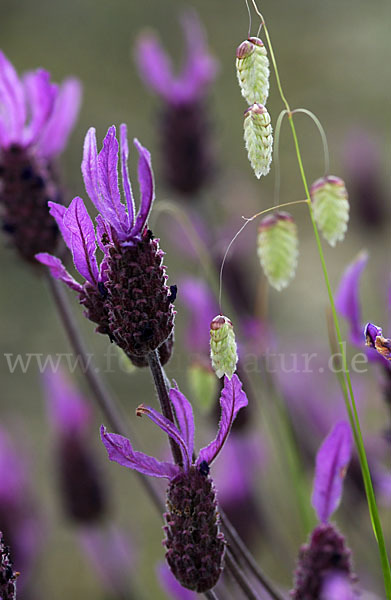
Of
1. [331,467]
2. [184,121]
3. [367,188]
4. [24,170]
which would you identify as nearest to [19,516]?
[24,170]

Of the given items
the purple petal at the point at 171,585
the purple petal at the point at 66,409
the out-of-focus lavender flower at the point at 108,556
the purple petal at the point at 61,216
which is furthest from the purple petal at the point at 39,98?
the out-of-focus lavender flower at the point at 108,556

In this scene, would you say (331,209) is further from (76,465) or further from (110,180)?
(76,465)

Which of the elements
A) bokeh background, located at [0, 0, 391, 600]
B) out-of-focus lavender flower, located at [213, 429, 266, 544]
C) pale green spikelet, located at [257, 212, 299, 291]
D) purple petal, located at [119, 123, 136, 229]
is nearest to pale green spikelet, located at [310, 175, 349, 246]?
pale green spikelet, located at [257, 212, 299, 291]

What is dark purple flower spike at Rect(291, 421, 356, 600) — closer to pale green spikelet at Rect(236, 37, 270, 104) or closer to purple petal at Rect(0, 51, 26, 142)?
pale green spikelet at Rect(236, 37, 270, 104)

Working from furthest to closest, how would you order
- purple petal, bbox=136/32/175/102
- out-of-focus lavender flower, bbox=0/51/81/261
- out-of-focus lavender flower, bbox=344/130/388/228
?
out-of-focus lavender flower, bbox=344/130/388/228
purple petal, bbox=136/32/175/102
out-of-focus lavender flower, bbox=0/51/81/261

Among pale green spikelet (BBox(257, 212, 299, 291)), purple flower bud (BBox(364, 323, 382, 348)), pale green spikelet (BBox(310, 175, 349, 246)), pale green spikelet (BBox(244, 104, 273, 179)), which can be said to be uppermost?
pale green spikelet (BBox(244, 104, 273, 179))
